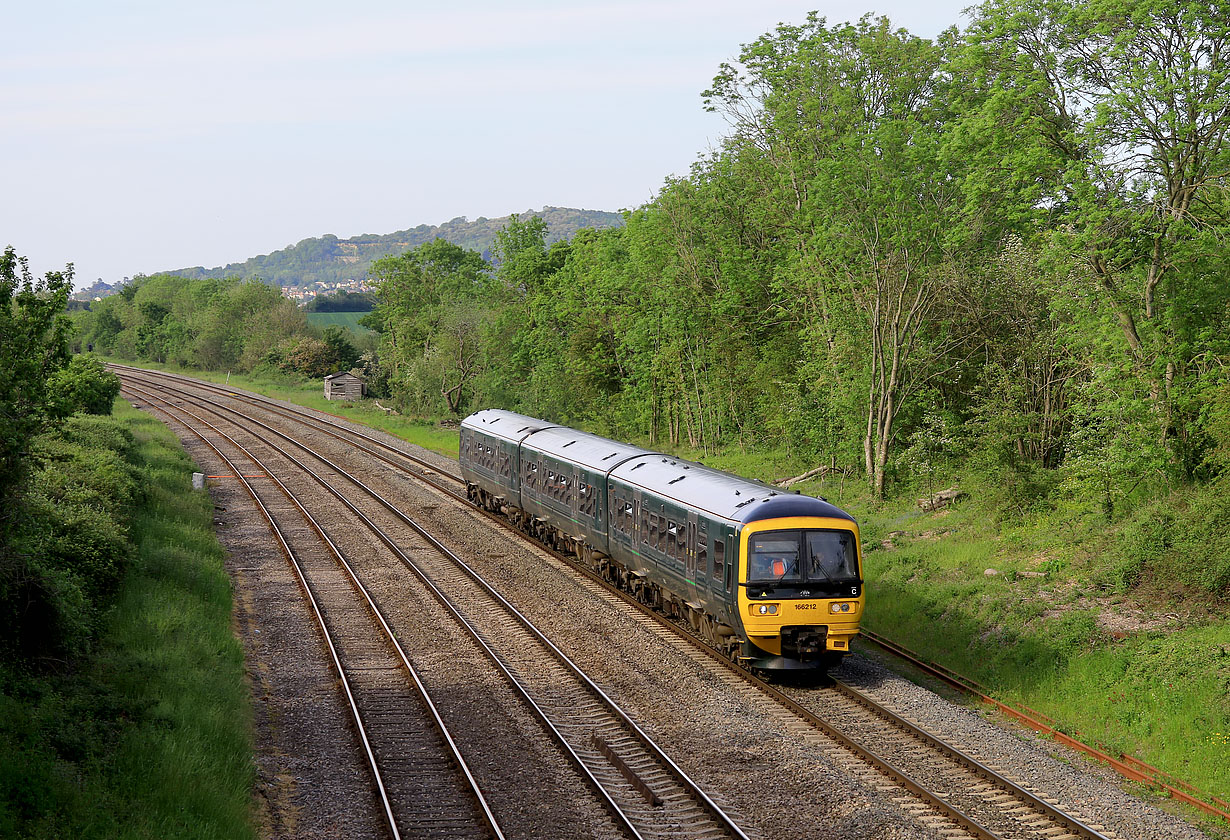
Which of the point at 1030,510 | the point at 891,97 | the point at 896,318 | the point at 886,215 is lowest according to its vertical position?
the point at 1030,510

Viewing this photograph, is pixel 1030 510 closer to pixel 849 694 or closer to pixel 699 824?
pixel 849 694

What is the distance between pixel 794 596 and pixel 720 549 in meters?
1.66

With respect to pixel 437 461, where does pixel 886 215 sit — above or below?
above

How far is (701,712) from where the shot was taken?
15664mm

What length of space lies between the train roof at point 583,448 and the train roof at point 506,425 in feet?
3.10

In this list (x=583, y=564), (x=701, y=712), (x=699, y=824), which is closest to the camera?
(x=699, y=824)

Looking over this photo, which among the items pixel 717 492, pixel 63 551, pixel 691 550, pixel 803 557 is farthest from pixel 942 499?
pixel 63 551

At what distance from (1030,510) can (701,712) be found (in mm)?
11997

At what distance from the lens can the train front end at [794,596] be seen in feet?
55.0

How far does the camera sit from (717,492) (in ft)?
62.5

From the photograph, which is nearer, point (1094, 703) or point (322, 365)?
point (1094, 703)

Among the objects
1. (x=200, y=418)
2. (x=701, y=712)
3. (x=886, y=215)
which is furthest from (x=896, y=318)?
(x=200, y=418)

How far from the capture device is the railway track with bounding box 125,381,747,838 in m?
12.1

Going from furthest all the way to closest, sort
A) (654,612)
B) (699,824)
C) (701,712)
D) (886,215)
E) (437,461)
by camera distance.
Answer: (437,461) < (886,215) < (654,612) < (701,712) < (699,824)
